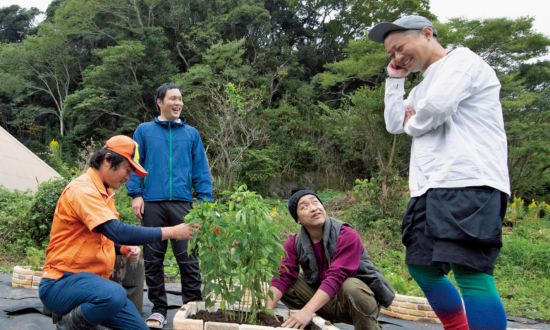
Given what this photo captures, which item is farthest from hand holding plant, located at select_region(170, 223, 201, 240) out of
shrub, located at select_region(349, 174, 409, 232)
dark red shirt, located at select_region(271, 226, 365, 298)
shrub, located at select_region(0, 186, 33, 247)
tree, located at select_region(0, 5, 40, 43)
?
tree, located at select_region(0, 5, 40, 43)

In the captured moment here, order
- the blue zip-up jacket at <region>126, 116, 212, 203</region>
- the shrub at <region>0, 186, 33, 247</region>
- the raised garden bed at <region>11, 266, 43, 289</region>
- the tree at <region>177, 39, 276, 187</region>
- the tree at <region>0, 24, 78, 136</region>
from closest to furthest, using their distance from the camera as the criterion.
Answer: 1. the blue zip-up jacket at <region>126, 116, 212, 203</region>
2. the raised garden bed at <region>11, 266, 43, 289</region>
3. the shrub at <region>0, 186, 33, 247</region>
4. the tree at <region>177, 39, 276, 187</region>
5. the tree at <region>0, 24, 78, 136</region>

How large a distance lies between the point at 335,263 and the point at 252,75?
55.5 feet

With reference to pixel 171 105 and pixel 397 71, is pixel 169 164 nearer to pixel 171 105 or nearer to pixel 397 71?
pixel 171 105

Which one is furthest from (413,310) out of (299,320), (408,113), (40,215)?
(40,215)

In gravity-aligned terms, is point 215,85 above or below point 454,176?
above

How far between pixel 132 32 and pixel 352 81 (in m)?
12.0

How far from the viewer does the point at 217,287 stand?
2.06 meters

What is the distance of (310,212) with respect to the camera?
7.75ft

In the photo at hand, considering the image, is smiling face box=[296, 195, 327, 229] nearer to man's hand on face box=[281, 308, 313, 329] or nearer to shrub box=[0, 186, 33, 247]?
man's hand on face box=[281, 308, 313, 329]

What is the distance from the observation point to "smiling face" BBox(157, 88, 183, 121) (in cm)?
298

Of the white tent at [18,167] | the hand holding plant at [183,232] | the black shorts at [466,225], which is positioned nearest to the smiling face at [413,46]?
the black shorts at [466,225]

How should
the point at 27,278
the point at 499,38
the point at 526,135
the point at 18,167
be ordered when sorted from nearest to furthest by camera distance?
1. the point at 27,278
2. the point at 18,167
3. the point at 526,135
4. the point at 499,38

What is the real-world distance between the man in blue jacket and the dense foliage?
35.2 feet

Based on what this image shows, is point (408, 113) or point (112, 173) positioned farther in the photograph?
point (112, 173)
